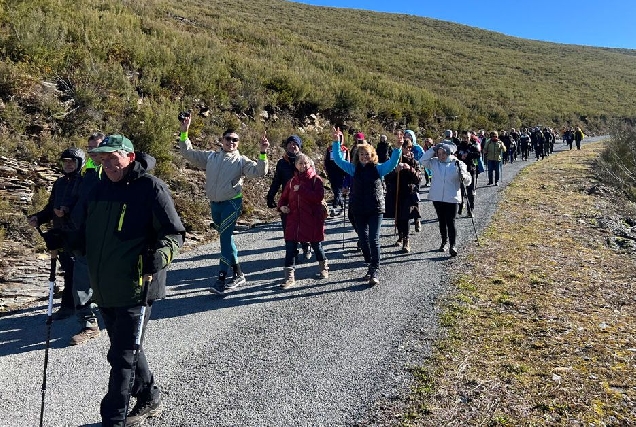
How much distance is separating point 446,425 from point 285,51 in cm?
2574

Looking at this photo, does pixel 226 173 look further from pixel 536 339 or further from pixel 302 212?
pixel 536 339

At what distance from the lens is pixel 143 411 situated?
3582 mm

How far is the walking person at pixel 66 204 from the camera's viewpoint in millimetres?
5081

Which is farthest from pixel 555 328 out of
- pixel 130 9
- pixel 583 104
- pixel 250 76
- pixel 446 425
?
pixel 583 104

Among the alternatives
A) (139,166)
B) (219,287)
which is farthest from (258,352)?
(139,166)

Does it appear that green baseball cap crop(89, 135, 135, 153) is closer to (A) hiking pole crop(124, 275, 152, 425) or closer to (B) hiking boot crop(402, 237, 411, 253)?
(A) hiking pole crop(124, 275, 152, 425)

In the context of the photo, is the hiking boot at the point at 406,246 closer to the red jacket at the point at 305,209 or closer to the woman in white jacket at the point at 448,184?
the woman in white jacket at the point at 448,184

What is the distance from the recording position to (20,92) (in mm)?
10227

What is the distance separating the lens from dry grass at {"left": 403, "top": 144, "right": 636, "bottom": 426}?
3.78 m

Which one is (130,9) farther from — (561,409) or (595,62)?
(595,62)

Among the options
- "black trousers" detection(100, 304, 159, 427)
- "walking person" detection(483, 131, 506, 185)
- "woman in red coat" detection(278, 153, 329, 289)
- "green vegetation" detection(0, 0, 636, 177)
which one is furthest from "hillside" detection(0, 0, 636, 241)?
"black trousers" detection(100, 304, 159, 427)

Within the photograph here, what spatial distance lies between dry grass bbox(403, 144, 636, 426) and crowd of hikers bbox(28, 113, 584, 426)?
146 cm

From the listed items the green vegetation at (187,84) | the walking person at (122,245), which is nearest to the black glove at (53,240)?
the walking person at (122,245)

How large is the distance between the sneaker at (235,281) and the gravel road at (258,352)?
10cm
